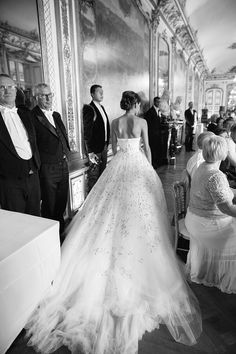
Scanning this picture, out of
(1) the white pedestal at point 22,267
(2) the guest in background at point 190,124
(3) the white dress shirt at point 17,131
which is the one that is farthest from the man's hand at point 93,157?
(2) the guest in background at point 190,124

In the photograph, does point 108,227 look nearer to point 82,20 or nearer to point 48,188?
point 48,188

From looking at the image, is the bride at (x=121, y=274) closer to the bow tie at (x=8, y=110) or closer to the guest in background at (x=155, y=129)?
the bow tie at (x=8, y=110)

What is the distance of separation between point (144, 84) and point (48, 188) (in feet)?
16.6

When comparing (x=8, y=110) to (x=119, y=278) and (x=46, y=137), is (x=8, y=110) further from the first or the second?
(x=119, y=278)

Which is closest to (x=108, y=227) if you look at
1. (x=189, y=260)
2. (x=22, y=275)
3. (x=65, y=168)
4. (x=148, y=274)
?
(x=148, y=274)

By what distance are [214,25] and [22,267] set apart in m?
12.8

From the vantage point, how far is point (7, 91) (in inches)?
87.1

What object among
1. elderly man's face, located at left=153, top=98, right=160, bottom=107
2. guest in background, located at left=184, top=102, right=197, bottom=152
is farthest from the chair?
guest in background, located at left=184, top=102, right=197, bottom=152

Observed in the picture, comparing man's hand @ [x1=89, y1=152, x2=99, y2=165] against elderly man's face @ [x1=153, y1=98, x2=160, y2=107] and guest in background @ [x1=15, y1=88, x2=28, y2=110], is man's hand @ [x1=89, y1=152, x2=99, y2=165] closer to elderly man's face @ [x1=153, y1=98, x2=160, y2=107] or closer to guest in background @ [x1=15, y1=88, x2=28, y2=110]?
guest in background @ [x1=15, y1=88, x2=28, y2=110]

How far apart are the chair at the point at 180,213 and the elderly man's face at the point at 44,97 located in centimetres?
167

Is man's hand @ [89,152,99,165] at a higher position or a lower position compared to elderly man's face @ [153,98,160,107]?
lower

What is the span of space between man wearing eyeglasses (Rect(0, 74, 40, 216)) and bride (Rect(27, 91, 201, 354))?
630 millimetres

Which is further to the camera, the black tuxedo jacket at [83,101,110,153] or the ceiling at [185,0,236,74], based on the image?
the ceiling at [185,0,236,74]

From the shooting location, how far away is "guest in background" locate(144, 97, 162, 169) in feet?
23.1
